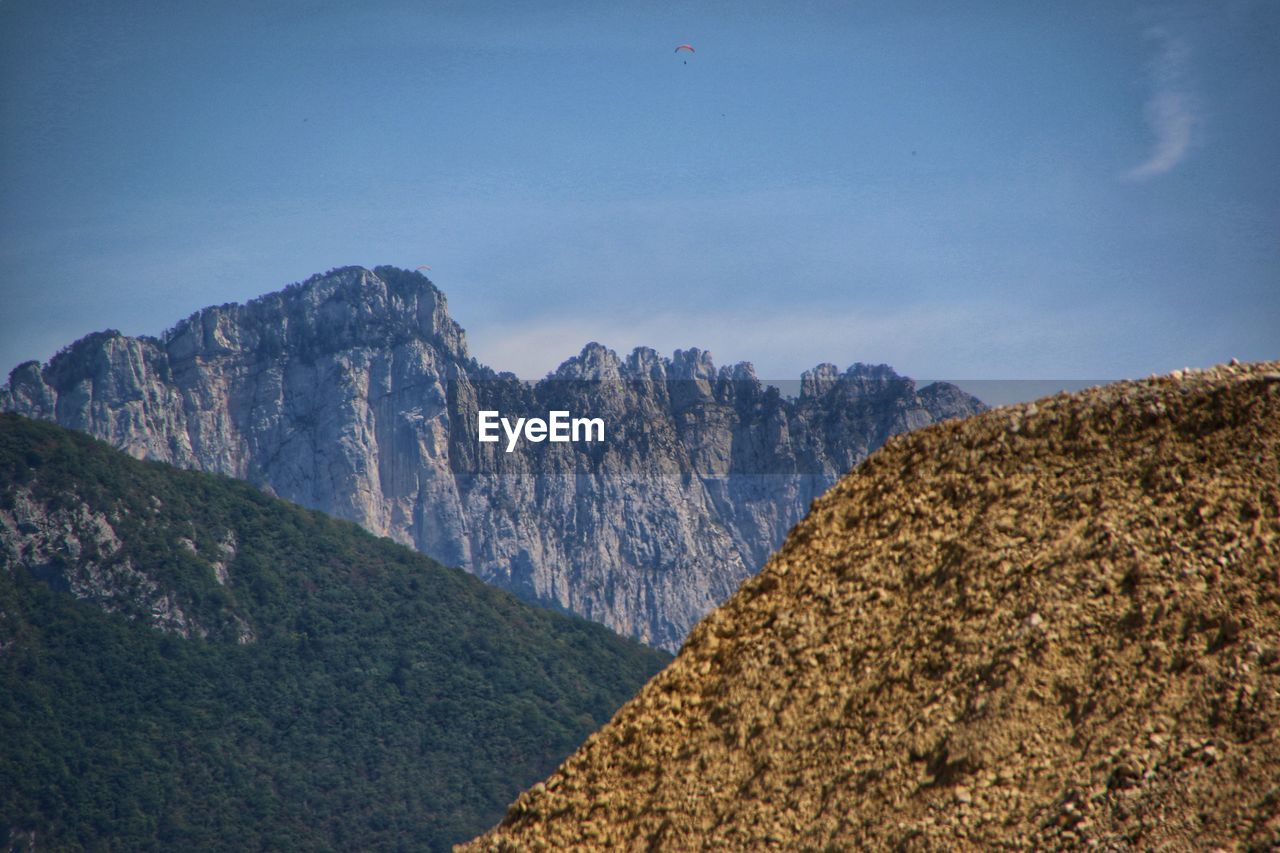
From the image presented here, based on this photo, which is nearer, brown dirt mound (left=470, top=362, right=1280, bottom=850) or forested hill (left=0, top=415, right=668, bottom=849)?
brown dirt mound (left=470, top=362, right=1280, bottom=850)

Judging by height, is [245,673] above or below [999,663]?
below

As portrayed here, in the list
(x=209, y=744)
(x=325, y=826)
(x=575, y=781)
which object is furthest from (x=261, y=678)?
(x=575, y=781)

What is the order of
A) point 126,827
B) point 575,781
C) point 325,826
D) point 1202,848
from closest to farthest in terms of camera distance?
point 1202,848, point 575,781, point 126,827, point 325,826

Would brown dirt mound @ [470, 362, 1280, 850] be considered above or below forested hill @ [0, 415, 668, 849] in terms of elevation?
above

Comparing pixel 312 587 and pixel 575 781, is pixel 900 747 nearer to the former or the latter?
pixel 575 781
